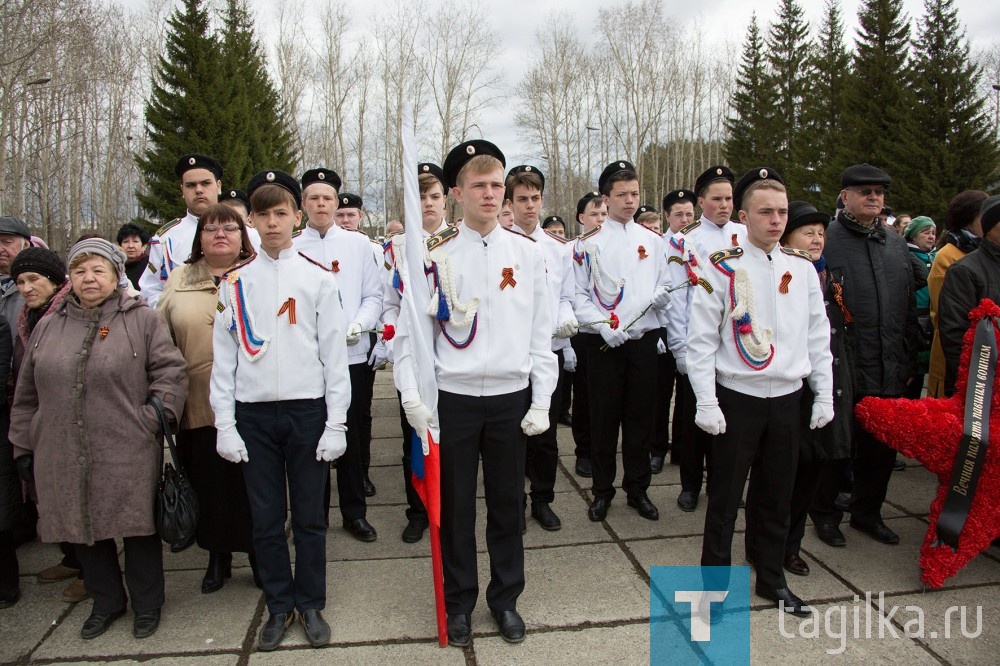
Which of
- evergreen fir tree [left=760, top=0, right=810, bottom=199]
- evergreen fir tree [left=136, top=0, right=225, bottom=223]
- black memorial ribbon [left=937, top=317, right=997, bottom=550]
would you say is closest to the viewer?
black memorial ribbon [left=937, top=317, right=997, bottom=550]

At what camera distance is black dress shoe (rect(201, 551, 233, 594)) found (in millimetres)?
3701

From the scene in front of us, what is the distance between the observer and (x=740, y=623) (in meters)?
3.24

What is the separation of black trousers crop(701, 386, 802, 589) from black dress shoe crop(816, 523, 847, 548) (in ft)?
2.98

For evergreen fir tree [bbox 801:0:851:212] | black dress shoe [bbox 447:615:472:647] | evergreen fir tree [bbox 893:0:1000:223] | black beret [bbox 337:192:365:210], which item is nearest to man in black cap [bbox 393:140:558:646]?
black dress shoe [bbox 447:615:472:647]

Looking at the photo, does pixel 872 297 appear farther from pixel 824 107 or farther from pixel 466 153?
pixel 824 107

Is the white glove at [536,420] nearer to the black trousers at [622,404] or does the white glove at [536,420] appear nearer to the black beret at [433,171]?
the black trousers at [622,404]

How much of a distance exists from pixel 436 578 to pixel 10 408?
8.54 feet

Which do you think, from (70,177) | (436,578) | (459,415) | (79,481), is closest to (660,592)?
(436,578)

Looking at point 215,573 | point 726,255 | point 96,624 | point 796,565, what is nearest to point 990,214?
point 726,255

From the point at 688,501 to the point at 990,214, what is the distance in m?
2.65

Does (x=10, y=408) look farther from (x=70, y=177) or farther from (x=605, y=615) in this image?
(x=70, y=177)

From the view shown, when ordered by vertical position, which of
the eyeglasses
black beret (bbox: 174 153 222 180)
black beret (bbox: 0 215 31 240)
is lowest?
the eyeglasses

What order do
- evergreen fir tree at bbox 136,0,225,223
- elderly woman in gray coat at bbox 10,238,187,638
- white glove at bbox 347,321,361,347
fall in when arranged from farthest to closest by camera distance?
evergreen fir tree at bbox 136,0,225,223 < white glove at bbox 347,321,361,347 < elderly woman in gray coat at bbox 10,238,187,638

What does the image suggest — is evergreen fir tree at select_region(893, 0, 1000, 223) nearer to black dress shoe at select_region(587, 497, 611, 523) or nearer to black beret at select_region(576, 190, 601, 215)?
black beret at select_region(576, 190, 601, 215)
